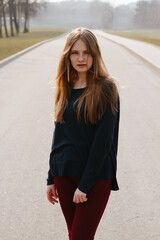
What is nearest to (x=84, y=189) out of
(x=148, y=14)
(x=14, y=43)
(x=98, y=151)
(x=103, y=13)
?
(x=98, y=151)

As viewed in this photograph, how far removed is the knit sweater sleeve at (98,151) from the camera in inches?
71.1

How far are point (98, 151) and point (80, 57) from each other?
0.55 metres

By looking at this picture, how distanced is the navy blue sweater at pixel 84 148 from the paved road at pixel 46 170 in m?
0.51

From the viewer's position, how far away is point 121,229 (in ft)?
9.67

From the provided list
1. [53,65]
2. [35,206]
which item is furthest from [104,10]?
[35,206]

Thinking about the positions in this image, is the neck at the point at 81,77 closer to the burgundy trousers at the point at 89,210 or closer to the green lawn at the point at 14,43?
the burgundy trousers at the point at 89,210

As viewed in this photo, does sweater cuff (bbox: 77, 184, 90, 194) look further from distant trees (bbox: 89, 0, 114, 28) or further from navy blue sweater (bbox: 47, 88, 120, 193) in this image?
distant trees (bbox: 89, 0, 114, 28)

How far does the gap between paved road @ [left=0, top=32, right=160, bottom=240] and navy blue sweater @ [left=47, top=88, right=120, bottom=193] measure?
51 centimetres

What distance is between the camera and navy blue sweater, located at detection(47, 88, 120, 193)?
5.93ft

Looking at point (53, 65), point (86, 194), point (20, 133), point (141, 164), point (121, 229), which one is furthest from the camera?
point (53, 65)

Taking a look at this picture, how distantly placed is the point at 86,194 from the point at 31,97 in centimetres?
680

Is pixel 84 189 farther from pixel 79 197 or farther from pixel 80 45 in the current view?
pixel 80 45

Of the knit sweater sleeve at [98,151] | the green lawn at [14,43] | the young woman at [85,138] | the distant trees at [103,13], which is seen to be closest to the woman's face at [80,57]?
the young woman at [85,138]

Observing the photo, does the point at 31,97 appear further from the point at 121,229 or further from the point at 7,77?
the point at 121,229
